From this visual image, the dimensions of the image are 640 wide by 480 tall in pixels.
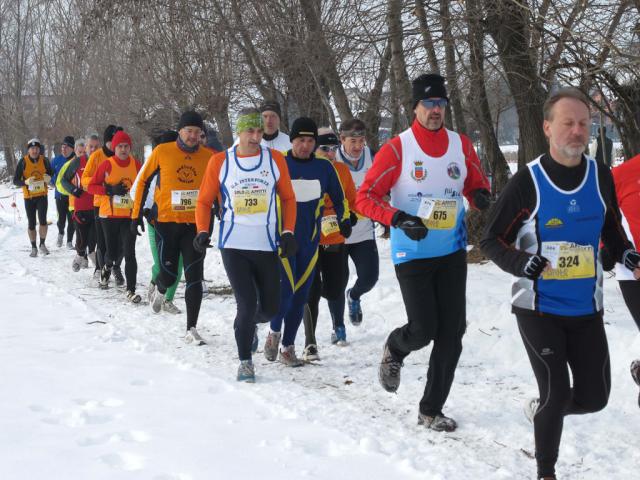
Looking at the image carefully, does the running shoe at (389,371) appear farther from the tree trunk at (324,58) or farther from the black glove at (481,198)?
the tree trunk at (324,58)

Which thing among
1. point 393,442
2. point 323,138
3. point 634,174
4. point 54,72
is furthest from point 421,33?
point 54,72

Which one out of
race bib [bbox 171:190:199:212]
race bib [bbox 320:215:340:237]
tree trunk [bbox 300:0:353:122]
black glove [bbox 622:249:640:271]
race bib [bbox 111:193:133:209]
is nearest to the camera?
black glove [bbox 622:249:640:271]

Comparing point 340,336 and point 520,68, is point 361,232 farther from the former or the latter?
point 520,68

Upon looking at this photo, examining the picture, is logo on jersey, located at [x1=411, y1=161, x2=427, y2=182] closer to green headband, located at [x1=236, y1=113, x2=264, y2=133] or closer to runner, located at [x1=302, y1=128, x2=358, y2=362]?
green headband, located at [x1=236, y1=113, x2=264, y2=133]

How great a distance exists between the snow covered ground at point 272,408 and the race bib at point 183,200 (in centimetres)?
114

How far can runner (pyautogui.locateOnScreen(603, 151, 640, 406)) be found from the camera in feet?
14.6

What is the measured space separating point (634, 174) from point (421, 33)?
5.85 metres

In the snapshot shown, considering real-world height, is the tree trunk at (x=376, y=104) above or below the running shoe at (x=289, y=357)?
above

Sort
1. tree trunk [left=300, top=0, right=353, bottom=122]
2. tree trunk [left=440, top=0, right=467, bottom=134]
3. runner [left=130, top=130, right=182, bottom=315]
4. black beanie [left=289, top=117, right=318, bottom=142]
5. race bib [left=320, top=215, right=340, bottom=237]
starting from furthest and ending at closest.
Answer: tree trunk [left=300, top=0, right=353, bottom=122], tree trunk [left=440, top=0, right=467, bottom=134], runner [left=130, top=130, right=182, bottom=315], race bib [left=320, top=215, right=340, bottom=237], black beanie [left=289, top=117, right=318, bottom=142]

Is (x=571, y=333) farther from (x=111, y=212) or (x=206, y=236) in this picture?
(x=111, y=212)

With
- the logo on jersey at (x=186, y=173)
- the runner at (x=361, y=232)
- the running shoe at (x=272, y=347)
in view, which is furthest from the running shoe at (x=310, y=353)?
the logo on jersey at (x=186, y=173)

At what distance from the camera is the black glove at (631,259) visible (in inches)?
153

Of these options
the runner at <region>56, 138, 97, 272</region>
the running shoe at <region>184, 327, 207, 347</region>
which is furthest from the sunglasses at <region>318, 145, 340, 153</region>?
the runner at <region>56, 138, 97, 272</region>

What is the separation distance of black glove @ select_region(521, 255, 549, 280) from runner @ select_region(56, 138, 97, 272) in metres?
9.13
